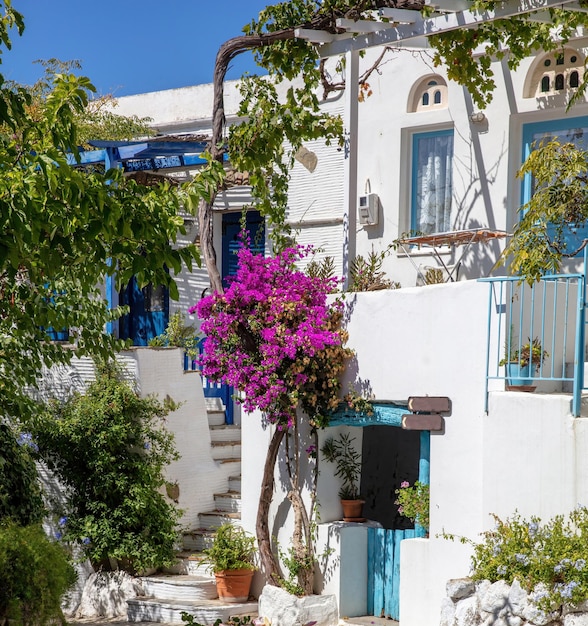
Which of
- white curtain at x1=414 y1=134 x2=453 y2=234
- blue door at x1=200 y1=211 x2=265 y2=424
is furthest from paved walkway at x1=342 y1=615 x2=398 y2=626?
blue door at x1=200 y1=211 x2=265 y2=424

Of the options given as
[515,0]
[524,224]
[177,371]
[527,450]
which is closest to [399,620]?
[527,450]

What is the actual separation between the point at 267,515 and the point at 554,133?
518 cm

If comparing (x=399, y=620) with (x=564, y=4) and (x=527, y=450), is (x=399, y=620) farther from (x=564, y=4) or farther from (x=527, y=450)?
(x=564, y=4)

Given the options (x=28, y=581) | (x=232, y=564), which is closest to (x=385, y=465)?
(x=232, y=564)

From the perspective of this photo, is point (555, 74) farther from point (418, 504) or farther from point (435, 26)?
point (418, 504)

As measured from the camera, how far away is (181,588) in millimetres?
12117

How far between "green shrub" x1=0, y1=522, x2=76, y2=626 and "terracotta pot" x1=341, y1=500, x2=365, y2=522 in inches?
150

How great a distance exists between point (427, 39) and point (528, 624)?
6206 millimetres

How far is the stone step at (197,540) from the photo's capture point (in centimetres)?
1315

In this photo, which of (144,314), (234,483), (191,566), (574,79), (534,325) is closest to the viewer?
(534,325)

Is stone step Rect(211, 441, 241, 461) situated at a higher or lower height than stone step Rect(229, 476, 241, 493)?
higher

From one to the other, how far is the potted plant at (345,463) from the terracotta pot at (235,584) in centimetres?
133

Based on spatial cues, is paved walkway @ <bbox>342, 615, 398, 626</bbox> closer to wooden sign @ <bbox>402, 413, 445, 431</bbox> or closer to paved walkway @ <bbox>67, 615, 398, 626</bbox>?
paved walkway @ <bbox>67, 615, 398, 626</bbox>

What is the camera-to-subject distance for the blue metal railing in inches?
369
